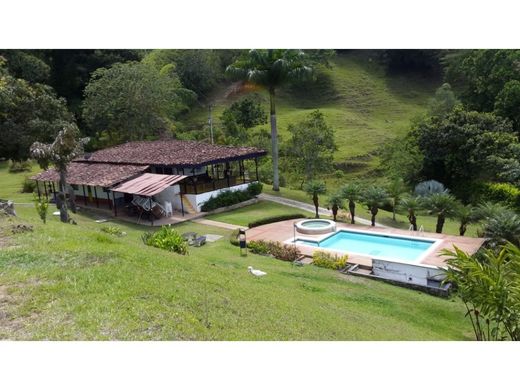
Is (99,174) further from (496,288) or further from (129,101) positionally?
(496,288)

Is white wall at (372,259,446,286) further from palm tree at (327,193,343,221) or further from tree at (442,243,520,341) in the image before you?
palm tree at (327,193,343,221)

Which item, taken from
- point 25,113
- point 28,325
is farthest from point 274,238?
point 25,113

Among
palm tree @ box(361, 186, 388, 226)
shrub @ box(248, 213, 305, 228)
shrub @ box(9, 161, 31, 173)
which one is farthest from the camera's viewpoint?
shrub @ box(9, 161, 31, 173)

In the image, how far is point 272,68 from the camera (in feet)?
104

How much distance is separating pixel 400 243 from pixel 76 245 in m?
15.3

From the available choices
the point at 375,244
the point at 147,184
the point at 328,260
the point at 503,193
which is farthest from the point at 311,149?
the point at 328,260

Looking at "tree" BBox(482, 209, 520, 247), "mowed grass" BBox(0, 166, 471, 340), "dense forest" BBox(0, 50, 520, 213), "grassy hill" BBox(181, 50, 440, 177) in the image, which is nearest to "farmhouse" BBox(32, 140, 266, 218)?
"dense forest" BBox(0, 50, 520, 213)

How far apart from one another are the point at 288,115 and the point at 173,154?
2985 centimetres

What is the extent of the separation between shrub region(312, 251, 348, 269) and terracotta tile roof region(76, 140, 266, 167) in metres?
11.1

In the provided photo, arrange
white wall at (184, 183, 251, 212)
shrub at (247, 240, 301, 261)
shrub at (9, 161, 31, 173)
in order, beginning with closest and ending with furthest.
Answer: shrub at (247, 240, 301, 261) → white wall at (184, 183, 251, 212) → shrub at (9, 161, 31, 173)

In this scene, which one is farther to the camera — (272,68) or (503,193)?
(272,68)

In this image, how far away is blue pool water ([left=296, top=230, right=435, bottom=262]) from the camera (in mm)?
20750

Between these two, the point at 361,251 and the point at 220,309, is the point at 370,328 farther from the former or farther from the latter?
the point at 361,251

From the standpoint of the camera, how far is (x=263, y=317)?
31.2 ft
